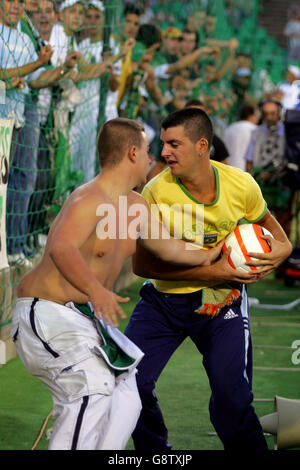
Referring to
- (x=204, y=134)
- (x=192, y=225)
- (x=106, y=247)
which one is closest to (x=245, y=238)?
(x=192, y=225)

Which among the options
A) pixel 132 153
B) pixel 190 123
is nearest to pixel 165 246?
pixel 132 153

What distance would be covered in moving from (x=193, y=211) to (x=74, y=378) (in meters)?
1.31

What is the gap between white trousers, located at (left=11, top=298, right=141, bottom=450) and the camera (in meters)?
3.52

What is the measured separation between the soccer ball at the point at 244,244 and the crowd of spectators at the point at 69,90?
2.36 m

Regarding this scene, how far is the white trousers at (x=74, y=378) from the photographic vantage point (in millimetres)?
3521

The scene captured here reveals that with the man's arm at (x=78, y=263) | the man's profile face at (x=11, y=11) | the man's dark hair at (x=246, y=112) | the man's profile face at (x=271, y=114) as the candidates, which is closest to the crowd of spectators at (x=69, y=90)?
the man's profile face at (x=11, y=11)

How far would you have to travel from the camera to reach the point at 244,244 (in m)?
4.50

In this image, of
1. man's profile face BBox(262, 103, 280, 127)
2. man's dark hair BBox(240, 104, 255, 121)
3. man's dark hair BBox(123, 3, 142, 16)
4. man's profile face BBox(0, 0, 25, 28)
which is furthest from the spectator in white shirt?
man's profile face BBox(0, 0, 25, 28)

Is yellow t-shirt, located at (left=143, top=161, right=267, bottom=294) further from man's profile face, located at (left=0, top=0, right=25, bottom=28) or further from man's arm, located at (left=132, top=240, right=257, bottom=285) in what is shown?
man's profile face, located at (left=0, top=0, right=25, bottom=28)

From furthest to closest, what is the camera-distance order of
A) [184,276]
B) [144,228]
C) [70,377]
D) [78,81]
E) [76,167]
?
[76,167] → [78,81] → [184,276] → [144,228] → [70,377]

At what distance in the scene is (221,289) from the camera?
4.56 m

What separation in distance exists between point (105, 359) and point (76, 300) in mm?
304

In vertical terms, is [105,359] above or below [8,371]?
above

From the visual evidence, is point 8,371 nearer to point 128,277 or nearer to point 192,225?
point 192,225
